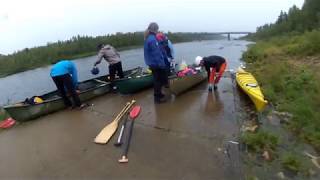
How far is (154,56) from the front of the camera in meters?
8.86

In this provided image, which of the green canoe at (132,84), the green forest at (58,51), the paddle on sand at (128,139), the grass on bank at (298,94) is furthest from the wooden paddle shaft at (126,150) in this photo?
the green forest at (58,51)

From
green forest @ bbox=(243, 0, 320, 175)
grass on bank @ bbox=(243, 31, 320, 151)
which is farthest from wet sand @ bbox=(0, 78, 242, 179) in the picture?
grass on bank @ bbox=(243, 31, 320, 151)

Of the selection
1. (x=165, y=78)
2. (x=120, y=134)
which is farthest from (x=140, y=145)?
(x=165, y=78)

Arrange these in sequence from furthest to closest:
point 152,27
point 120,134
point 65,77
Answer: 1. point 65,77
2. point 152,27
3. point 120,134

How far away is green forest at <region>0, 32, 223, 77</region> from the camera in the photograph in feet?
138

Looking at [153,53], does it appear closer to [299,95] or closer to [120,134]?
[120,134]

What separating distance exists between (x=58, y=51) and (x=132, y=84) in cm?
4198

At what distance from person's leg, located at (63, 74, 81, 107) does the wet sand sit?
315 mm

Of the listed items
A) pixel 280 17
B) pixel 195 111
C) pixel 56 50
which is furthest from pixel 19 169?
pixel 280 17

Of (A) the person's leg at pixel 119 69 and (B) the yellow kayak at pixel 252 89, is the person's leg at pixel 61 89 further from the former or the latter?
(B) the yellow kayak at pixel 252 89

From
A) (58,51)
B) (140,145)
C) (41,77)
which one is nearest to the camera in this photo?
(140,145)

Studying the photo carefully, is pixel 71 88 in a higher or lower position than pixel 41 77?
higher

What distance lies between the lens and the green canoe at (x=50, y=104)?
880 centimetres

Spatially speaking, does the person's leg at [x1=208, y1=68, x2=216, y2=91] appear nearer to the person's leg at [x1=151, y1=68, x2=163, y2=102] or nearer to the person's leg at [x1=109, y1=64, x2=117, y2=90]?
the person's leg at [x1=151, y1=68, x2=163, y2=102]
